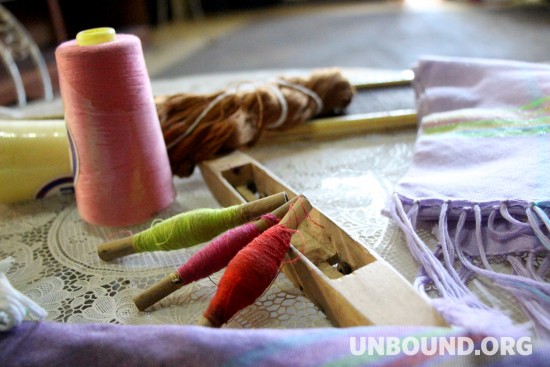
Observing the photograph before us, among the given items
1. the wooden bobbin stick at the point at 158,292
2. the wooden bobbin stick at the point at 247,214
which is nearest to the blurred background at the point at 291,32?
the wooden bobbin stick at the point at 247,214

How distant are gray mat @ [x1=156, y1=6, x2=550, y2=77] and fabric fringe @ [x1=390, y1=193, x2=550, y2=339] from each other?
178 cm

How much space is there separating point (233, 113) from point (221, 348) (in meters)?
0.50

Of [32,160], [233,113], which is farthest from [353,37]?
[32,160]

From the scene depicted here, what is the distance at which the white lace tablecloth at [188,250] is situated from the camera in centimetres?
46

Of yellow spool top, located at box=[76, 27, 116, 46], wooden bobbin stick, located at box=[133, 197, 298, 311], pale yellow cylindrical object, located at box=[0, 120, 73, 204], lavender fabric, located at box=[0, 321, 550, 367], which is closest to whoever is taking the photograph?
lavender fabric, located at box=[0, 321, 550, 367]

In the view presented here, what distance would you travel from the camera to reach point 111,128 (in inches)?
23.0

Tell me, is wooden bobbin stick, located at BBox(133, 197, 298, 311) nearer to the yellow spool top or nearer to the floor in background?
the yellow spool top

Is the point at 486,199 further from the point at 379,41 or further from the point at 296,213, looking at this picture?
the point at 379,41

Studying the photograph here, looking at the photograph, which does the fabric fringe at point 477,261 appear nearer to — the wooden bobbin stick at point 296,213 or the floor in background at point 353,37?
the wooden bobbin stick at point 296,213

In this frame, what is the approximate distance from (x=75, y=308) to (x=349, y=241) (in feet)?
0.94

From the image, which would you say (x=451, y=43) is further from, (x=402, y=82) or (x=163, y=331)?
(x=163, y=331)

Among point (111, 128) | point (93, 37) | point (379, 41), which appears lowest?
point (379, 41)

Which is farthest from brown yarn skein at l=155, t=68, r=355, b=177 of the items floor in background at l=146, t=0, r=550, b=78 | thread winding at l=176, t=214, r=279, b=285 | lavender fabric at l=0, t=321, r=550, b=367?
floor in background at l=146, t=0, r=550, b=78

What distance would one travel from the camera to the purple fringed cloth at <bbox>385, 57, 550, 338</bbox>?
1.41 ft
